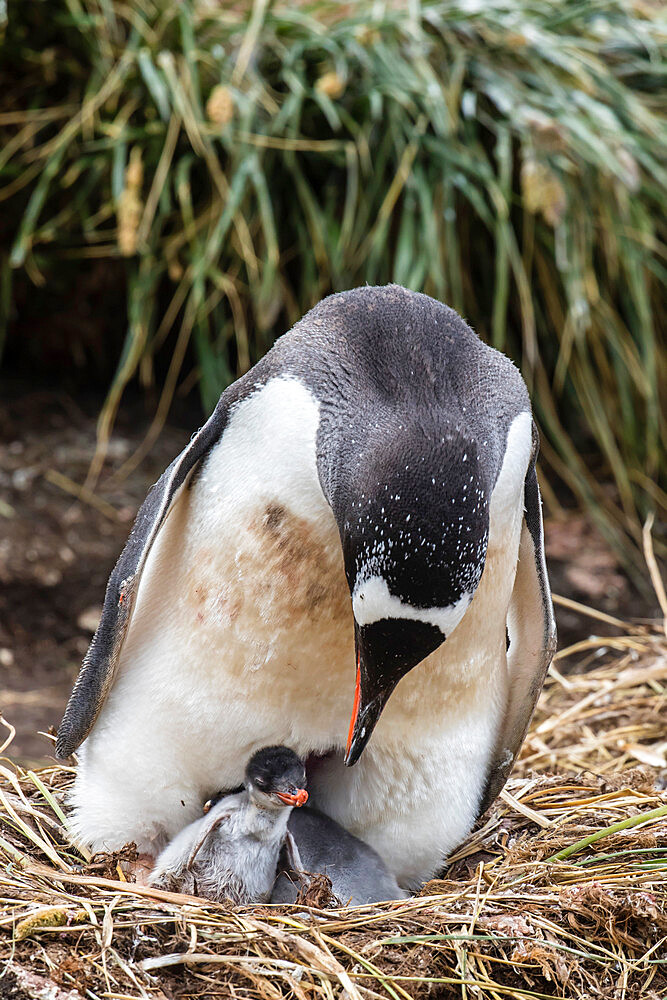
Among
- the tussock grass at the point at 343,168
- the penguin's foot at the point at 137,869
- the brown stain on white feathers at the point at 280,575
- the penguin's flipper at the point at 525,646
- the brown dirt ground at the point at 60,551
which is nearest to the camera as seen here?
the brown stain on white feathers at the point at 280,575

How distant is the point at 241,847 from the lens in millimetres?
2697

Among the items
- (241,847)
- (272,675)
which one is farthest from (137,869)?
(272,675)

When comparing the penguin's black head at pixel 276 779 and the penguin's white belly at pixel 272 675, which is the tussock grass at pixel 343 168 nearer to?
the penguin's white belly at pixel 272 675

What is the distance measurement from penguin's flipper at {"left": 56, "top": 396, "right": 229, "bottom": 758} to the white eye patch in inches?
26.7

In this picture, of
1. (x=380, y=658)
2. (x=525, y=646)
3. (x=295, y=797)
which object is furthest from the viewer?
(x=525, y=646)

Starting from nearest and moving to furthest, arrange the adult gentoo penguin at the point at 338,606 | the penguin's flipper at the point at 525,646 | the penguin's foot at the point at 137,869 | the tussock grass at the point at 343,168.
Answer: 1. the adult gentoo penguin at the point at 338,606
2. the penguin's foot at the point at 137,869
3. the penguin's flipper at the point at 525,646
4. the tussock grass at the point at 343,168

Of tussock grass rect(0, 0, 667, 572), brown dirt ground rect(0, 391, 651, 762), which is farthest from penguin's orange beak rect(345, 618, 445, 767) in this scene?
tussock grass rect(0, 0, 667, 572)

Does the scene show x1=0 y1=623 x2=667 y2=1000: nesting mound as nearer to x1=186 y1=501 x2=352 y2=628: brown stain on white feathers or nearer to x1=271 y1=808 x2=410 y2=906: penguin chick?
x1=271 y1=808 x2=410 y2=906: penguin chick

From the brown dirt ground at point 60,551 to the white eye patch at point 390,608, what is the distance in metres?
2.45

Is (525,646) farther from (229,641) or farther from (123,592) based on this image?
(123,592)

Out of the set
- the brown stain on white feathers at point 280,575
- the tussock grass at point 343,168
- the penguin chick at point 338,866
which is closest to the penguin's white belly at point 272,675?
the brown stain on white feathers at point 280,575

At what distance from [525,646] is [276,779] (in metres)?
0.83

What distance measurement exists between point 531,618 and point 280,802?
2.79ft

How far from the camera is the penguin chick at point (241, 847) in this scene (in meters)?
2.65
